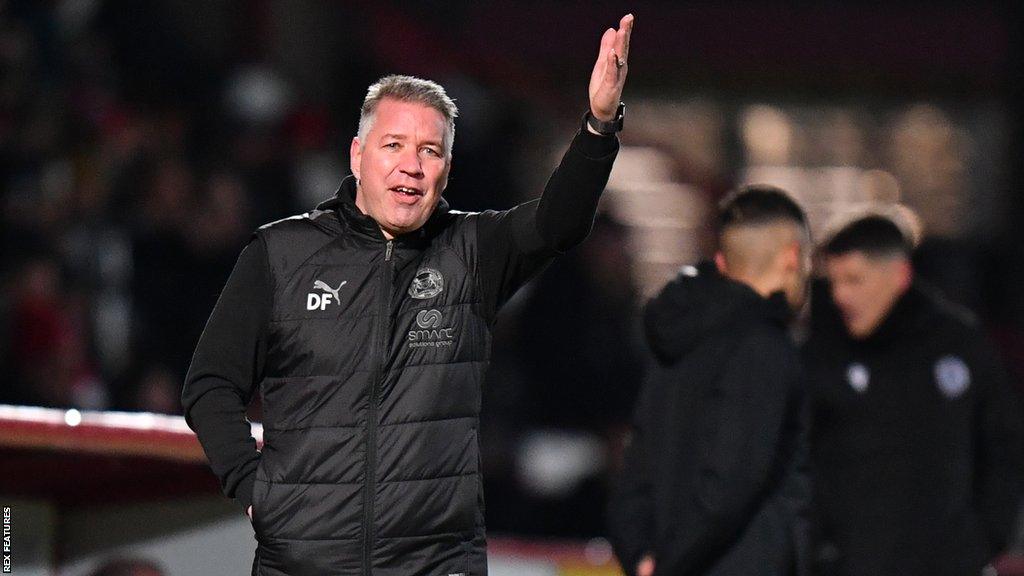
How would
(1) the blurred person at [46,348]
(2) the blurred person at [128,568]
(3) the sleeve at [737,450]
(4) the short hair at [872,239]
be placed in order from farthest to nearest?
(1) the blurred person at [46,348] < (4) the short hair at [872,239] < (3) the sleeve at [737,450] < (2) the blurred person at [128,568]

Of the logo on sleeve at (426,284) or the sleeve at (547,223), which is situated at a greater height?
the sleeve at (547,223)

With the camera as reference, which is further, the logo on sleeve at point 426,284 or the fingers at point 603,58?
the logo on sleeve at point 426,284

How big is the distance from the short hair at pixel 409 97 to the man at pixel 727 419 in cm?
105

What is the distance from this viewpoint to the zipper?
10.2 feet

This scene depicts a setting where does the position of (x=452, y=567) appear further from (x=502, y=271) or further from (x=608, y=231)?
(x=608, y=231)

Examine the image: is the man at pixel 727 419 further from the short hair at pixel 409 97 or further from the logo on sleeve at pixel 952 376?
the short hair at pixel 409 97

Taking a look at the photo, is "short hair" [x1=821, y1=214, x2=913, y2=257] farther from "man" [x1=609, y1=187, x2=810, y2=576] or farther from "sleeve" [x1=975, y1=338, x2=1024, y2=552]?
"man" [x1=609, y1=187, x2=810, y2=576]

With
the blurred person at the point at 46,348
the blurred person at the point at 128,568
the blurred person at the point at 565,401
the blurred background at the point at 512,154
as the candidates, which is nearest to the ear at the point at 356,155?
the blurred person at the point at 128,568

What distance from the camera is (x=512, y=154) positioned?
1023 centimetres

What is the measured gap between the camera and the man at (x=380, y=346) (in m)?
3.11

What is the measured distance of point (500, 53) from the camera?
575 inches

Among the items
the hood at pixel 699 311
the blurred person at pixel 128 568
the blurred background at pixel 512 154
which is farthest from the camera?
the blurred background at pixel 512 154

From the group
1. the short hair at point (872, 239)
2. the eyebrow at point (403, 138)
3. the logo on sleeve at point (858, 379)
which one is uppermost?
the eyebrow at point (403, 138)

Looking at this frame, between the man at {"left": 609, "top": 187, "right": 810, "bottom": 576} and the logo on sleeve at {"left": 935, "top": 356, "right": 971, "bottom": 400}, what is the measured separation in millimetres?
619
